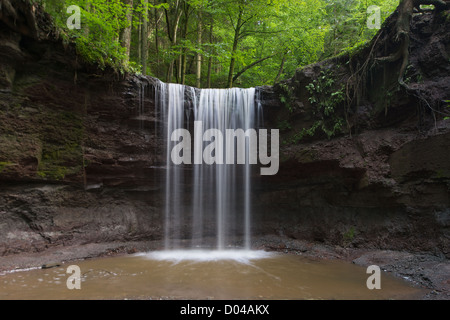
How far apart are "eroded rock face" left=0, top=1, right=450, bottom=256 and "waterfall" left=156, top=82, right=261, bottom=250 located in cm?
40

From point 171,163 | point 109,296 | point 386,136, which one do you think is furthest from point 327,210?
point 109,296

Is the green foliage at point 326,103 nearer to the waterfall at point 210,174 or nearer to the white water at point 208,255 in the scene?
the waterfall at point 210,174

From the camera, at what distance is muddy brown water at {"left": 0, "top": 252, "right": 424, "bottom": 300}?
162 inches

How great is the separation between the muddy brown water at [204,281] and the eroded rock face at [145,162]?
65.6 inches

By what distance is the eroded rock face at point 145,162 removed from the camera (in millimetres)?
6535

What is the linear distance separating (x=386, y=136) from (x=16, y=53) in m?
9.19

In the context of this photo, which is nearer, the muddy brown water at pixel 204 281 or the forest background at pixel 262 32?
the muddy brown water at pixel 204 281

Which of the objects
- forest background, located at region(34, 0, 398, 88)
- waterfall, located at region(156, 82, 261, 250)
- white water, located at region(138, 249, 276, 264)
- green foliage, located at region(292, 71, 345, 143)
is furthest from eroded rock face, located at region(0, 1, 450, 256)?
forest background, located at region(34, 0, 398, 88)

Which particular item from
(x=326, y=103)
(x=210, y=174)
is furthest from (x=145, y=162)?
(x=326, y=103)

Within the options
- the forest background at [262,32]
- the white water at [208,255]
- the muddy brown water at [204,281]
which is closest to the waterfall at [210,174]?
the white water at [208,255]

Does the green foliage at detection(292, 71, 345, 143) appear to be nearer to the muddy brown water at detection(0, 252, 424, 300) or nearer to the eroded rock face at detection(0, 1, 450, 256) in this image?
the eroded rock face at detection(0, 1, 450, 256)

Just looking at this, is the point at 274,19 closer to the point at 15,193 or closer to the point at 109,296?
the point at 15,193

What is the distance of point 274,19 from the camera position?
41.5ft

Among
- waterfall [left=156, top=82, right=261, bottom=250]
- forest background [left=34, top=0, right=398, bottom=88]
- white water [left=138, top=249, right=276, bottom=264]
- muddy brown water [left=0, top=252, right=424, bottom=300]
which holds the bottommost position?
white water [left=138, top=249, right=276, bottom=264]
